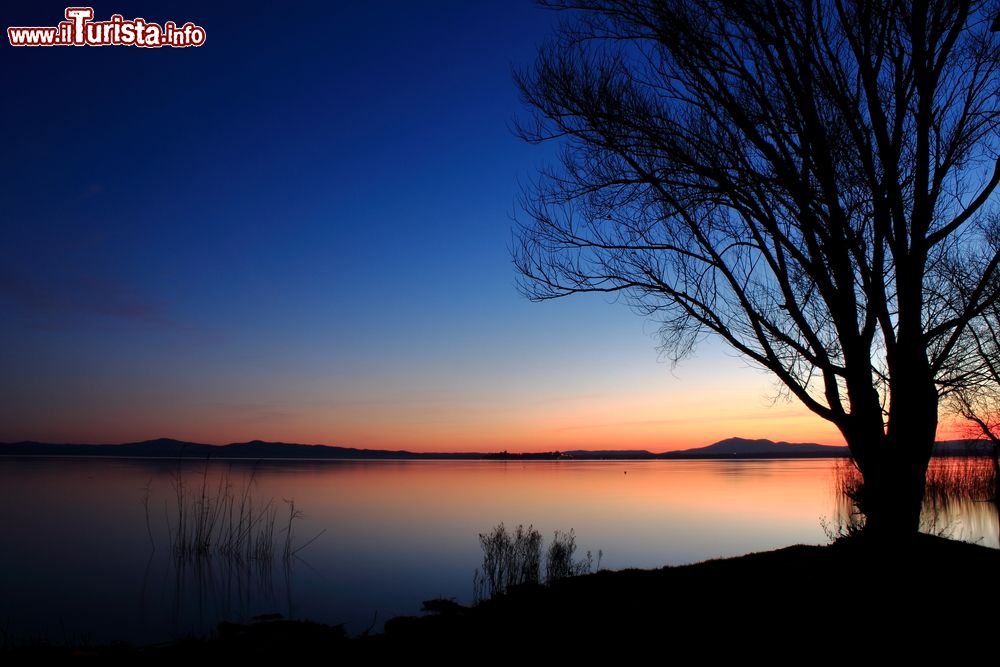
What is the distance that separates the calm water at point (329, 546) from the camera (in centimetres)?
1295

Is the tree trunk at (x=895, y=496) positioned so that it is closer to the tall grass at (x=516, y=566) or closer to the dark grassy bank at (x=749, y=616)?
the dark grassy bank at (x=749, y=616)

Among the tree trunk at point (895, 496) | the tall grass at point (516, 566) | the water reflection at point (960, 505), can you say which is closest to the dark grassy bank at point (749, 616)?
the tree trunk at point (895, 496)

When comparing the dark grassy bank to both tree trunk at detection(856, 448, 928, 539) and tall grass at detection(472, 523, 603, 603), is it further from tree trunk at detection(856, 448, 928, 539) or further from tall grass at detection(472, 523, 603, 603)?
tall grass at detection(472, 523, 603, 603)

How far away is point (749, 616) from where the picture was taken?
5.83m

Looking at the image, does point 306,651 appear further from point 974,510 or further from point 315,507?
point 974,510

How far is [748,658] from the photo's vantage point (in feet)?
16.2

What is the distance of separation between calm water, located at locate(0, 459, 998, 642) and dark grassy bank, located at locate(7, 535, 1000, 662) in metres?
5.63

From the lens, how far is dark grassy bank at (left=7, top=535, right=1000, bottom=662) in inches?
207

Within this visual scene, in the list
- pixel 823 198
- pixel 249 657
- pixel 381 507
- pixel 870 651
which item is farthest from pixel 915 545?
pixel 381 507

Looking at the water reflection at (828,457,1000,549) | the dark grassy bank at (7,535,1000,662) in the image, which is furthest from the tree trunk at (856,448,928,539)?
the water reflection at (828,457,1000,549)

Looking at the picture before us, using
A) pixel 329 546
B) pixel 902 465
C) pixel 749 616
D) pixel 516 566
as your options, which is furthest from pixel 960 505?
pixel 749 616

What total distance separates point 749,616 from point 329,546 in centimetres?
1657

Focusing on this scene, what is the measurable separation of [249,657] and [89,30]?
12278mm

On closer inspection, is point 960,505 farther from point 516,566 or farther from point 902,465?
point 902,465
